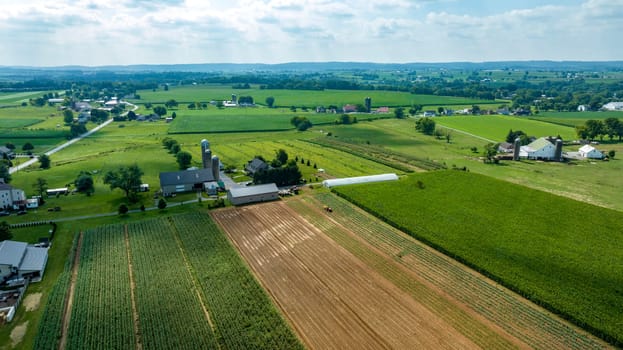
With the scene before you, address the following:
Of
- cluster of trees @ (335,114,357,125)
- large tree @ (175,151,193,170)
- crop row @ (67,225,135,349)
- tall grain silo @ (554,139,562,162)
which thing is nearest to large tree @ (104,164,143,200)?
crop row @ (67,225,135,349)

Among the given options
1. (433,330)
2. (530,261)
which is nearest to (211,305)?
(433,330)

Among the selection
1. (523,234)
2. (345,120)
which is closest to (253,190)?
(523,234)

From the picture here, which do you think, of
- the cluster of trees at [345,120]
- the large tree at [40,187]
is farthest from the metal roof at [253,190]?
the cluster of trees at [345,120]

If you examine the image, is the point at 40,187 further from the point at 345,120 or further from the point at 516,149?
the point at 345,120

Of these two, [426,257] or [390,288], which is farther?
[426,257]

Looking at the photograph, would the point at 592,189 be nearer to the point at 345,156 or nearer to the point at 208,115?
the point at 345,156

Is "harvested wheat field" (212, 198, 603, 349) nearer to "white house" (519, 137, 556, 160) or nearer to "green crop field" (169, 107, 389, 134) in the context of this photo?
"white house" (519, 137, 556, 160)

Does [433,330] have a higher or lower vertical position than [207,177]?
lower
